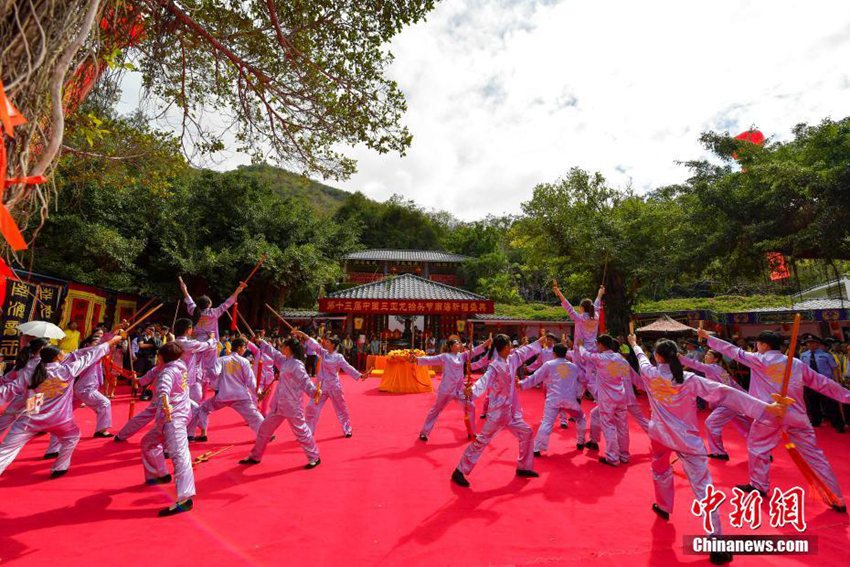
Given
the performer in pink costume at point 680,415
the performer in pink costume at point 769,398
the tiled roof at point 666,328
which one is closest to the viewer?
the performer in pink costume at point 680,415

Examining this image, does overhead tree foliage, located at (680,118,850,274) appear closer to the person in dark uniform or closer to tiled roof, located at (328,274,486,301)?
the person in dark uniform

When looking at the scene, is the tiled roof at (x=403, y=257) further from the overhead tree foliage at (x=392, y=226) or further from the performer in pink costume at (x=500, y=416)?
the performer in pink costume at (x=500, y=416)

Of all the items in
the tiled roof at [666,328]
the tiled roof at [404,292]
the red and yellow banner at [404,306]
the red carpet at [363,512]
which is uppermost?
the tiled roof at [404,292]

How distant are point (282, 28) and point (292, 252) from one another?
454 inches

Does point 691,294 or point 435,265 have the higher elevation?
point 435,265

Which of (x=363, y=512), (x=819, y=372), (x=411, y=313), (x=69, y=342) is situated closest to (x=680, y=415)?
(x=363, y=512)

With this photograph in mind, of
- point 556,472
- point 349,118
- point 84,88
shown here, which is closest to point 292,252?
point 349,118

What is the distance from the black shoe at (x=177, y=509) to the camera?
342cm

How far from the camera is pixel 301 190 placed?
16812 mm

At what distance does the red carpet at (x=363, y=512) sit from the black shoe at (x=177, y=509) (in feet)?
0.23

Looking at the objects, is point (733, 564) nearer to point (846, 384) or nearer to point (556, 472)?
point (556, 472)

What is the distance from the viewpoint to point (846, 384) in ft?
25.4

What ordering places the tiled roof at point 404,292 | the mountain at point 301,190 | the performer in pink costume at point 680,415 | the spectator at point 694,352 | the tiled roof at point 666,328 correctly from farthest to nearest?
the tiled roof at point 404,292
the mountain at point 301,190
the tiled roof at point 666,328
the spectator at point 694,352
the performer in pink costume at point 680,415

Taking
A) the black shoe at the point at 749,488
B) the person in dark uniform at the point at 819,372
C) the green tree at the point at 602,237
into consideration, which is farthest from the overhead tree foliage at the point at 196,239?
the person in dark uniform at the point at 819,372
